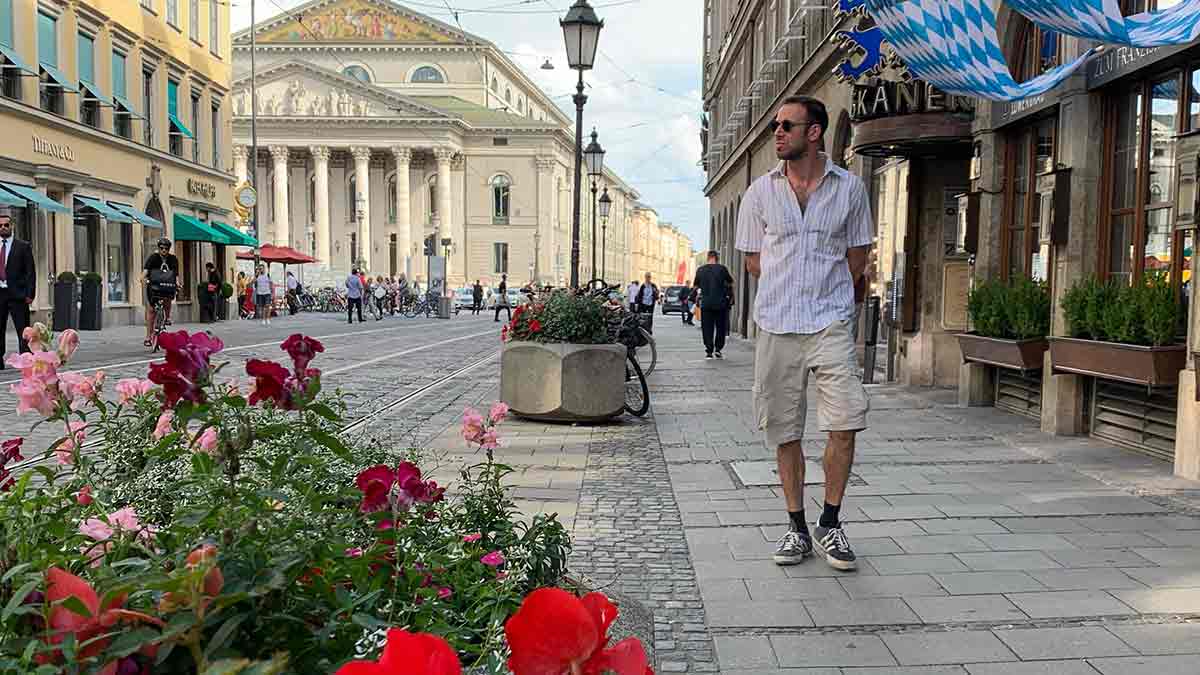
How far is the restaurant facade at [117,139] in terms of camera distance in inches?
888

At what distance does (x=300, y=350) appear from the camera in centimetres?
204

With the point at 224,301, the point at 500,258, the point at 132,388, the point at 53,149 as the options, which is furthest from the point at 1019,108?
the point at 500,258

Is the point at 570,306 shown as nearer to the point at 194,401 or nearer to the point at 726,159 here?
the point at 194,401

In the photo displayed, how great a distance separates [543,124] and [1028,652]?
79.7 m

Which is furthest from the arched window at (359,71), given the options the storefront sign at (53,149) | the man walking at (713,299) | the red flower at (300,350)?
Result: the red flower at (300,350)

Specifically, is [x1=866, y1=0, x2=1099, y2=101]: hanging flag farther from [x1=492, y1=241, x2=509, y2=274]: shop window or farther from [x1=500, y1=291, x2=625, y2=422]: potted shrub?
[x1=492, y1=241, x2=509, y2=274]: shop window

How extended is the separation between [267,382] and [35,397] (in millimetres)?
532

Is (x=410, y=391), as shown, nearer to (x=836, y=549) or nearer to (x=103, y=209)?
(x=836, y=549)

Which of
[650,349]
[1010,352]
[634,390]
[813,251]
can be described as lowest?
[634,390]

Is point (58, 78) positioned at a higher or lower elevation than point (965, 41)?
higher

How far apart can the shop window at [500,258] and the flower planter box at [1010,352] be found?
76.1 meters

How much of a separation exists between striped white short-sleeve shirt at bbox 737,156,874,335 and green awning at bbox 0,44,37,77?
21.9 meters

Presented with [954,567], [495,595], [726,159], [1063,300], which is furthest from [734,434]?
[726,159]

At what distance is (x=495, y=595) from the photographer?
79.6 inches
